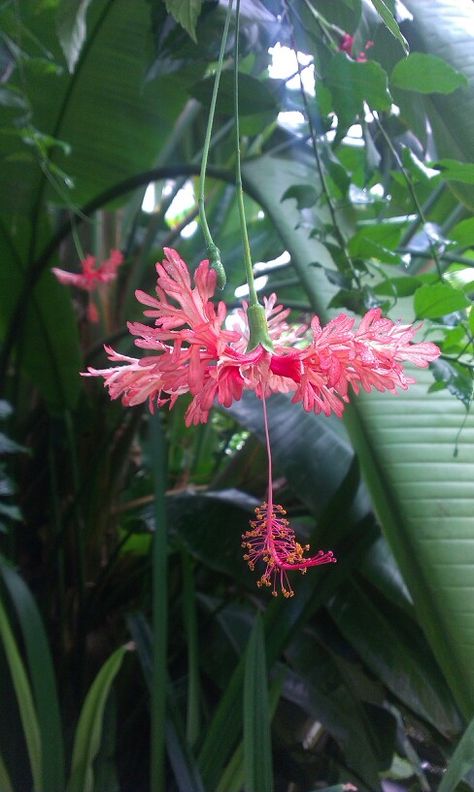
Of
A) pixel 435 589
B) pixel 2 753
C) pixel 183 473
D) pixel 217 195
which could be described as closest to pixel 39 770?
pixel 2 753

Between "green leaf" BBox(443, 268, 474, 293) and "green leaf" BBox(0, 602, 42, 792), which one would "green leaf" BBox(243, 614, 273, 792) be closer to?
"green leaf" BBox(0, 602, 42, 792)

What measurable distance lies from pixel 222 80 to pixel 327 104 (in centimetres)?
11

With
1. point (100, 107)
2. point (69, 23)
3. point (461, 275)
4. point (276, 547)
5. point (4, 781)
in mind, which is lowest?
point (4, 781)

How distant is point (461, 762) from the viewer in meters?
0.42

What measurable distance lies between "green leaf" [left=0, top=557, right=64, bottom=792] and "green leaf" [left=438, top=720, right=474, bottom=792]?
0.34m

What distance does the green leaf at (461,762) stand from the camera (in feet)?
1.36

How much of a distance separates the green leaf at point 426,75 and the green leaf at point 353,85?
0.02 m

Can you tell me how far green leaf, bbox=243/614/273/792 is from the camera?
570mm

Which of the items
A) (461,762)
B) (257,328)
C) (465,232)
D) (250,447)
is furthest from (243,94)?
(250,447)

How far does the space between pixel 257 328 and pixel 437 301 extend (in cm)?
20

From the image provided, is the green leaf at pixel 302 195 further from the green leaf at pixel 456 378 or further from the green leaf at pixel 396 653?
the green leaf at pixel 396 653

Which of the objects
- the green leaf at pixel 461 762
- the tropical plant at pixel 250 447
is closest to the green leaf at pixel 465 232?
the tropical plant at pixel 250 447

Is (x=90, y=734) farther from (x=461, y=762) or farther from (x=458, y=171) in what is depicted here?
(x=458, y=171)

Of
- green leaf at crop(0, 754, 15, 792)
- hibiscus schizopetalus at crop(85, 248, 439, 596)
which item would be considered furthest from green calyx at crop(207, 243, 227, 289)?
green leaf at crop(0, 754, 15, 792)
